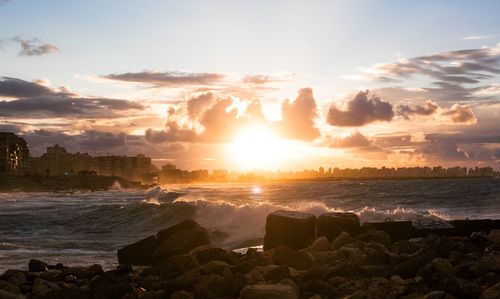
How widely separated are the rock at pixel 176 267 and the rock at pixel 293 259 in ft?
4.99

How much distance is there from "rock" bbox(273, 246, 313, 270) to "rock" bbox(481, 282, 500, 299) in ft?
11.1

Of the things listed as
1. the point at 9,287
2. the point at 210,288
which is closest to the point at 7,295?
the point at 9,287

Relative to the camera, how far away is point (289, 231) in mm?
13328

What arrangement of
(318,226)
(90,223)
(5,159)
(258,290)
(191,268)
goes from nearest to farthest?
1. (258,290)
2. (191,268)
3. (318,226)
4. (90,223)
5. (5,159)

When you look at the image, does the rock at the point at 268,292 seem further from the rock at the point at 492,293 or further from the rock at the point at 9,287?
the rock at the point at 9,287

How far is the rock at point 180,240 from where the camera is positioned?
13448 mm

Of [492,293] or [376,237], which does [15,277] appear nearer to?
[376,237]

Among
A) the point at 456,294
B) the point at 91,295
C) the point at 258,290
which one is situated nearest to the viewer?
the point at 456,294

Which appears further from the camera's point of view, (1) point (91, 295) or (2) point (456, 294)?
(1) point (91, 295)

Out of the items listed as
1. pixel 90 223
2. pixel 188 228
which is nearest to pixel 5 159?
pixel 90 223

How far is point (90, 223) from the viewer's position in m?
29.1

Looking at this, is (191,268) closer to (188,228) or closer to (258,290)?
(258,290)

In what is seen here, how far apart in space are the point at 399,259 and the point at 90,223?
2195cm

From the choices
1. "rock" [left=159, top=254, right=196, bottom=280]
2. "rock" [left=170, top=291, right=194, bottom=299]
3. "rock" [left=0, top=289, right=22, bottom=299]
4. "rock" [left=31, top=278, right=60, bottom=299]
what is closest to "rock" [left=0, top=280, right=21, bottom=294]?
"rock" [left=31, top=278, right=60, bottom=299]
